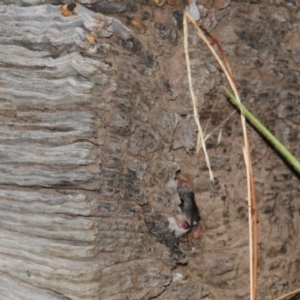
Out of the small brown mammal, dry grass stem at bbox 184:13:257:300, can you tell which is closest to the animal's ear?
the small brown mammal

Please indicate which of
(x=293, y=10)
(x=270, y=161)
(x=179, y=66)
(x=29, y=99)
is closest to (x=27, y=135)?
(x=29, y=99)

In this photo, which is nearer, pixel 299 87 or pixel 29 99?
pixel 29 99

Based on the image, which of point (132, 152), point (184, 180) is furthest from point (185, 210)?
point (132, 152)

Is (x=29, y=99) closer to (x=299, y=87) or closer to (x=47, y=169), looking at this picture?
(x=47, y=169)

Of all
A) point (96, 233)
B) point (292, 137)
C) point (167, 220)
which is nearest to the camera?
point (96, 233)

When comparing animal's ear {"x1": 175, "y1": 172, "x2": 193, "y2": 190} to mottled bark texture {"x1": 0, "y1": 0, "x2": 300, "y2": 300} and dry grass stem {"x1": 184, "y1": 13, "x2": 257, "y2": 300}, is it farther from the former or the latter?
dry grass stem {"x1": 184, "y1": 13, "x2": 257, "y2": 300}

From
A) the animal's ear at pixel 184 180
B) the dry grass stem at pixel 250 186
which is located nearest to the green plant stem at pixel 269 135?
A: the dry grass stem at pixel 250 186

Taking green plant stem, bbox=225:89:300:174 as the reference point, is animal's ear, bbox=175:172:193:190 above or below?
below

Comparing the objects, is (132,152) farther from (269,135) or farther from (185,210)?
(269,135)
